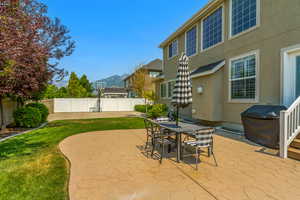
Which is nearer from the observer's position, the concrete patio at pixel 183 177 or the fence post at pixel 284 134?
the concrete patio at pixel 183 177

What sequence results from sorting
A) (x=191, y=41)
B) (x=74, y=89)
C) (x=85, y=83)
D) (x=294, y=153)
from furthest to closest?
1. (x=85, y=83)
2. (x=74, y=89)
3. (x=191, y=41)
4. (x=294, y=153)

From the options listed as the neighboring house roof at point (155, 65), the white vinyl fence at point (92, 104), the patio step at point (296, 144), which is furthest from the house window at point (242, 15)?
the neighboring house roof at point (155, 65)

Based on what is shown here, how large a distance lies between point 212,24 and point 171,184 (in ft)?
32.3

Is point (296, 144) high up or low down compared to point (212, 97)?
down

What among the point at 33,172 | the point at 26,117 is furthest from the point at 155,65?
the point at 33,172

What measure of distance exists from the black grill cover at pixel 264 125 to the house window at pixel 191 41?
23.2ft

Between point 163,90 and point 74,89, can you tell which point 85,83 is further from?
point 163,90

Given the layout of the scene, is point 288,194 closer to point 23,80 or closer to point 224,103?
point 224,103

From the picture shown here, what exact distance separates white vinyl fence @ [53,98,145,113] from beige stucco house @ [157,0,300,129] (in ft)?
44.3

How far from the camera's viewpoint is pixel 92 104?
22.6m

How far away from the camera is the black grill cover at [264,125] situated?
210 inches

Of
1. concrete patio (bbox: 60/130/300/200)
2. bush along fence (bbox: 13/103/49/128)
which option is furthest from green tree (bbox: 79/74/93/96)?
concrete patio (bbox: 60/130/300/200)

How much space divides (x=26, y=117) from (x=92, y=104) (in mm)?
12752

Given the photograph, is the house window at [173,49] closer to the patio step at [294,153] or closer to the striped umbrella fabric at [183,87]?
the striped umbrella fabric at [183,87]
